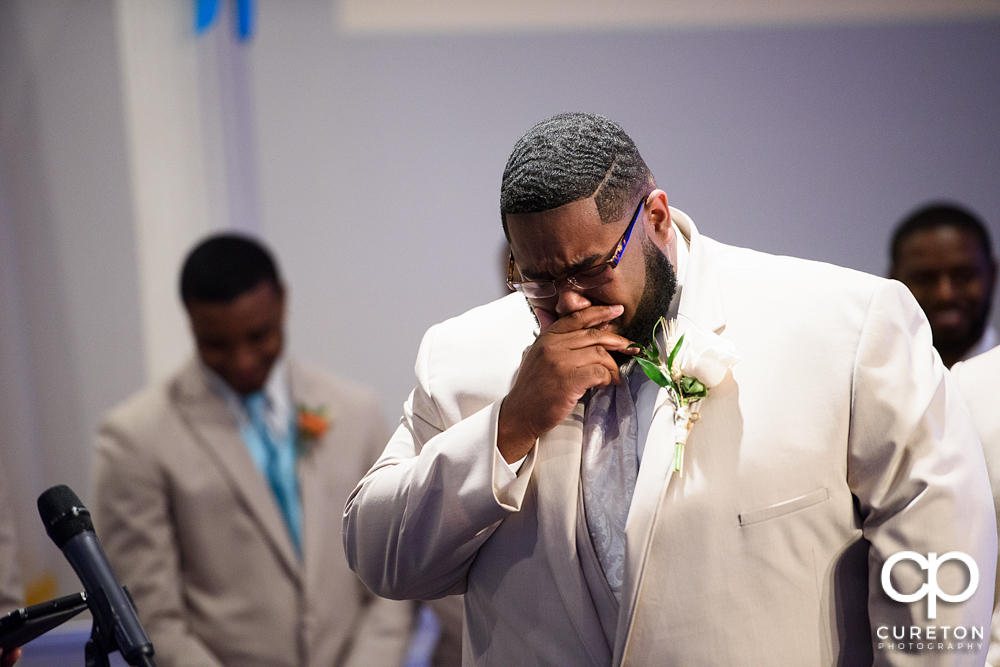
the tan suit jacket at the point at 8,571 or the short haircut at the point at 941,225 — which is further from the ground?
the short haircut at the point at 941,225

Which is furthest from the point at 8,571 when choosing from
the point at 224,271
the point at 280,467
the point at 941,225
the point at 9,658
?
the point at 941,225

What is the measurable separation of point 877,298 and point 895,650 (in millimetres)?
556

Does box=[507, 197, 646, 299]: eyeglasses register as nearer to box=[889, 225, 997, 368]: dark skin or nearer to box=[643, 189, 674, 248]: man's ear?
box=[643, 189, 674, 248]: man's ear

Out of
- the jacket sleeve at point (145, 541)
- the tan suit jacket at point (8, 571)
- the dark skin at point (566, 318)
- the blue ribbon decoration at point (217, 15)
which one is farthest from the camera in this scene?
the blue ribbon decoration at point (217, 15)

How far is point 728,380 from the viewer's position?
148 centimetres

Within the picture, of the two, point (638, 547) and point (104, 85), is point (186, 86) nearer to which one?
point (104, 85)

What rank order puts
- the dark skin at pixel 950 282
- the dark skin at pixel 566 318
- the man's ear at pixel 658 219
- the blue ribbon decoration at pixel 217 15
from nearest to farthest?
the dark skin at pixel 566 318 < the man's ear at pixel 658 219 < the dark skin at pixel 950 282 < the blue ribbon decoration at pixel 217 15

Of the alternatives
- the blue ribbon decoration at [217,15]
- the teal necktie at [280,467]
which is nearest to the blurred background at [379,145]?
the blue ribbon decoration at [217,15]

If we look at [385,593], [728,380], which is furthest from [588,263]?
[385,593]

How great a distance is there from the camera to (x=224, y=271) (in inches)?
130

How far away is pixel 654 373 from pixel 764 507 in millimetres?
274

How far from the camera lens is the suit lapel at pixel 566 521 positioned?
1.46 meters

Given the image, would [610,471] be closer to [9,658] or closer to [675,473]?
[675,473]

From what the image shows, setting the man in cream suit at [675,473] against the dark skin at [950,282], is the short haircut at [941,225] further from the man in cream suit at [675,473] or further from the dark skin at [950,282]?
the man in cream suit at [675,473]
